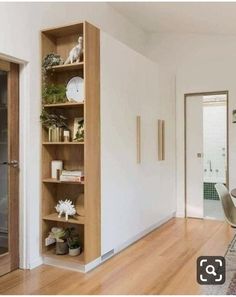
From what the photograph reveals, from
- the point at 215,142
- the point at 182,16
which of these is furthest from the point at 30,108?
the point at 215,142

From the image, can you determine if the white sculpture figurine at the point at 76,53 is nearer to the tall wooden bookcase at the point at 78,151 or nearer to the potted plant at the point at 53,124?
the tall wooden bookcase at the point at 78,151

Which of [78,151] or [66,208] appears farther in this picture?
[78,151]

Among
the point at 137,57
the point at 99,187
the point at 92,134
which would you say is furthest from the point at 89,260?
the point at 137,57

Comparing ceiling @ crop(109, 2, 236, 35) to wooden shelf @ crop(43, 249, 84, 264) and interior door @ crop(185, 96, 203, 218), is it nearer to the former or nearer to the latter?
interior door @ crop(185, 96, 203, 218)

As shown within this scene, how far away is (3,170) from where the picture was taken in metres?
3.12

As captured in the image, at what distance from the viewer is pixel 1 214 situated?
3.12 m

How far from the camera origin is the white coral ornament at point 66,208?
3.23 meters

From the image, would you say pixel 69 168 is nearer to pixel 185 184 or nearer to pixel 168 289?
pixel 168 289

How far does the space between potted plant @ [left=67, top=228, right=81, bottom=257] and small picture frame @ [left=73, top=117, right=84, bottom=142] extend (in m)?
0.98

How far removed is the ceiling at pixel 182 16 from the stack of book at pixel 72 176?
8.08ft

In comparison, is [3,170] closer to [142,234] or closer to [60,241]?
[60,241]

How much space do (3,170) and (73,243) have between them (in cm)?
101

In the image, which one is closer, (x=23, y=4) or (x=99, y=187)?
(x=23, y=4)

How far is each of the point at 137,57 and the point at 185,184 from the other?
2.34 metres
